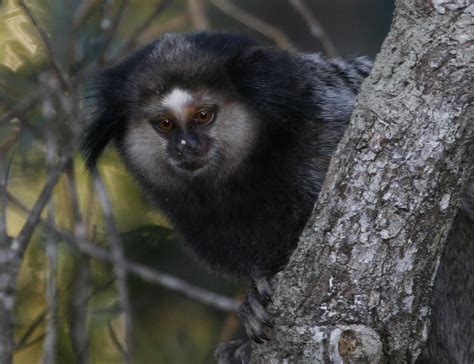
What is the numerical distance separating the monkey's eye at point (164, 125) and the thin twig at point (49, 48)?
2.17ft

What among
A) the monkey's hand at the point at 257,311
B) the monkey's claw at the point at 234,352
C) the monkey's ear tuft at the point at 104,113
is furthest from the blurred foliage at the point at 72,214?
the monkey's hand at the point at 257,311

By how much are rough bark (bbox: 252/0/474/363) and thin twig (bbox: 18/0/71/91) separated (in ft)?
5.30

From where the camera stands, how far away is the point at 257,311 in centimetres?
263

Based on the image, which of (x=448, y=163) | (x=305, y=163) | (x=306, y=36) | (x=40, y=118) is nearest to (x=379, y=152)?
(x=448, y=163)

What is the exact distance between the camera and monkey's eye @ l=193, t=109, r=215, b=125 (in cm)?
305

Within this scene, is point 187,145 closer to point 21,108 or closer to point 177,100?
point 177,100

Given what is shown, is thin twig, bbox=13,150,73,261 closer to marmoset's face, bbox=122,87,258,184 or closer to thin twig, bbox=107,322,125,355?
marmoset's face, bbox=122,87,258,184

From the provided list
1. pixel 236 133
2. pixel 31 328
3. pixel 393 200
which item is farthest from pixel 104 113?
pixel 393 200

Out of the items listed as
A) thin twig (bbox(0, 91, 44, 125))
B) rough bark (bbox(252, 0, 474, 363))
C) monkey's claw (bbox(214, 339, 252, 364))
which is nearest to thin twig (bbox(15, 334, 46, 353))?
monkey's claw (bbox(214, 339, 252, 364))

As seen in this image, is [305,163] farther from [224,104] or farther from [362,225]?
[362,225]

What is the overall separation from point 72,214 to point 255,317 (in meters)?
1.54

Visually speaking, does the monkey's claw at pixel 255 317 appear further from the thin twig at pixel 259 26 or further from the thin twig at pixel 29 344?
the thin twig at pixel 259 26

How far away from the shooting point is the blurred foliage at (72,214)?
388 centimetres

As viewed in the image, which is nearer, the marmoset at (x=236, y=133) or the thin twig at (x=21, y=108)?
the marmoset at (x=236, y=133)
